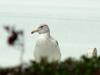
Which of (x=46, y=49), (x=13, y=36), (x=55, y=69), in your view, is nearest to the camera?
(x=13, y=36)

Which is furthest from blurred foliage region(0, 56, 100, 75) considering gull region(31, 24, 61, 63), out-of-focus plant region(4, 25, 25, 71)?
gull region(31, 24, 61, 63)

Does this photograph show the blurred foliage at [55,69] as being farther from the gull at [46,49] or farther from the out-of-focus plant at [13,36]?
the gull at [46,49]

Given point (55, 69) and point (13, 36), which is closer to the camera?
point (13, 36)

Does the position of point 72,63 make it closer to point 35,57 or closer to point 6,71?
point 6,71

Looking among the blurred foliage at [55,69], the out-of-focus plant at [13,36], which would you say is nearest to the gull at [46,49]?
the blurred foliage at [55,69]

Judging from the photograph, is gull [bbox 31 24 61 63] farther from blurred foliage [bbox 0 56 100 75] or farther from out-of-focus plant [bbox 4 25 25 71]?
out-of-focus plant [bbox 4 25 25 71]

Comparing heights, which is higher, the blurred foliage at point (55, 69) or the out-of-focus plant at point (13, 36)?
the out-of-focus plant at point (13, 36)

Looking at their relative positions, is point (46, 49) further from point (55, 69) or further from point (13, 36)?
point (13, 36)

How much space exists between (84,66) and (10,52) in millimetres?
4320

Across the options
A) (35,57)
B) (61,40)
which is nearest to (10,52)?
(35,57)

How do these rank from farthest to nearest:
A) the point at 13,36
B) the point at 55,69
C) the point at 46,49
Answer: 1. the point at 46,49
2. the point at 55,69
3. the point at 13,36

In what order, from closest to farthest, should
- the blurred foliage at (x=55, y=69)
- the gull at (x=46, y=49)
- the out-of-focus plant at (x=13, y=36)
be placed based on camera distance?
the out-of-focus plant at (x=13, y=36)
the blurred foliage at (x=55, y=69)
the gull at (x=46, y=49)

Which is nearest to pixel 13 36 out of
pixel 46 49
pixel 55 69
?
pixel 55 69

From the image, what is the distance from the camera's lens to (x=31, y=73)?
320 inches
